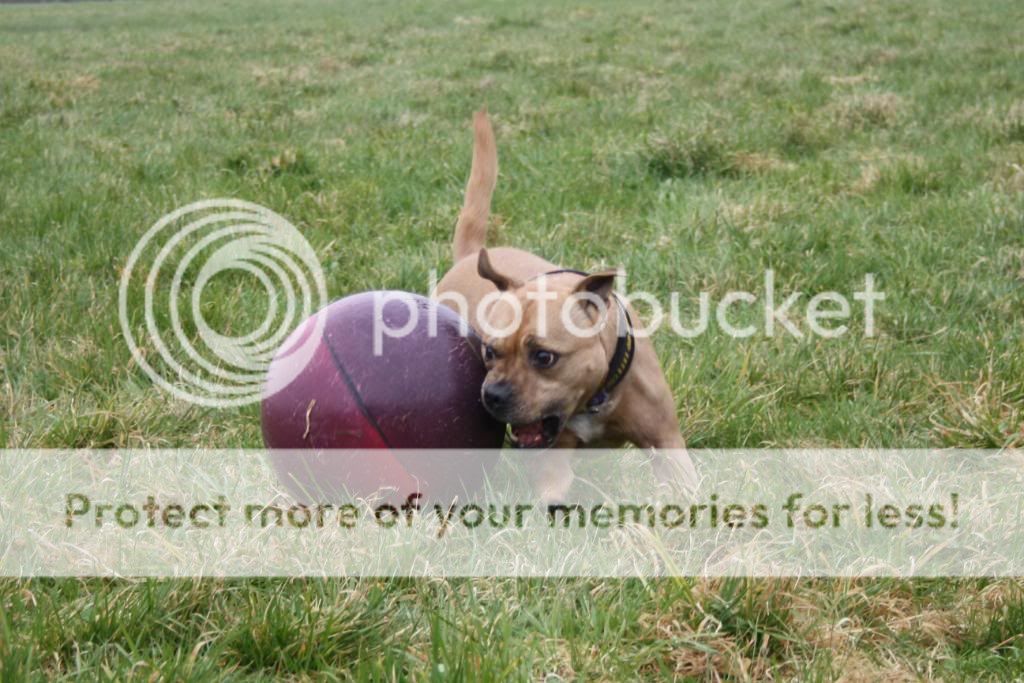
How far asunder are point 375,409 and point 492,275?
747mm

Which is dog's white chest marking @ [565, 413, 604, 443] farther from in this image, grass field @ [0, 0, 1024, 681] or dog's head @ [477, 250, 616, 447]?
grass field @ [0, 0, 1024, 681]

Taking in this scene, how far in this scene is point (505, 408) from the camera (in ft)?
10.2

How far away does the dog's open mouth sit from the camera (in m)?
3.37

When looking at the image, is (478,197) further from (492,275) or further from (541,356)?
(541,356)

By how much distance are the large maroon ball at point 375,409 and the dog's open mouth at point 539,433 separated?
0.20 metres

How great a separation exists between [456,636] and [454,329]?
113 centimetres

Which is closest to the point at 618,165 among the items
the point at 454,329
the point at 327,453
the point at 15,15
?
the point at 454,329

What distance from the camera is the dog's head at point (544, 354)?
3.16 m

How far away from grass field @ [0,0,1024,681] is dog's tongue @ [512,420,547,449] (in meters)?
0.65

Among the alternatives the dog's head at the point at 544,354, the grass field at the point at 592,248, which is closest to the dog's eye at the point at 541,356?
the dog's head at the point at 544,354

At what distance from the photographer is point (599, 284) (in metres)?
3.38

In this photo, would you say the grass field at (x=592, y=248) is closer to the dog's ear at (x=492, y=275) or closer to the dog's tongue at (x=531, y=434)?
the dog's tongue at (x=531, y=434)

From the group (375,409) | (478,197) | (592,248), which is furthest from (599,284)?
(592,248)

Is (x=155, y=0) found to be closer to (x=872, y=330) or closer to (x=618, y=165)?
(x=618, y=165)
